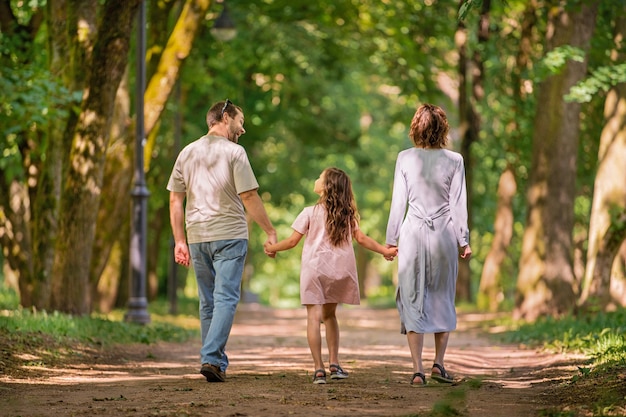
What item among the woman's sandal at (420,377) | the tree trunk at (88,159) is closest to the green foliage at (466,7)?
the woman's sandal at (420,377)

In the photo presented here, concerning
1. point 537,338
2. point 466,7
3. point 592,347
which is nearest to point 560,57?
point 537,338

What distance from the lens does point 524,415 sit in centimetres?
750

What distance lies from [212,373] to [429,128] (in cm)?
267

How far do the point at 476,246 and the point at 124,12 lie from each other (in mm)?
27127

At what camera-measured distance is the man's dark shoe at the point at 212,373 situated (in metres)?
9.22

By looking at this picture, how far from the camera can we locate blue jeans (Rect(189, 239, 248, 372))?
9250 mm

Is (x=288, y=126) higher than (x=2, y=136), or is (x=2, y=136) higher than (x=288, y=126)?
(x=288, y=126)

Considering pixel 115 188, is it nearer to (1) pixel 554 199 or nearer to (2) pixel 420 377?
(1) pixel 554 199

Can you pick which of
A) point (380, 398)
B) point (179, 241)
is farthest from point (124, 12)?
point (380, 398)

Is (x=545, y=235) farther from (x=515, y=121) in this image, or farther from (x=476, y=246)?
(x=476, y=246)

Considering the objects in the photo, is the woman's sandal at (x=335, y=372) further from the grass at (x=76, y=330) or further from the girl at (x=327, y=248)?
the grass at (x=76, y=330)

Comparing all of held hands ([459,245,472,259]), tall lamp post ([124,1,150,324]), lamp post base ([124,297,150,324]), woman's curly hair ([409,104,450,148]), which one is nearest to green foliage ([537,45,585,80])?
tall lamp post ([124,1,150,324])

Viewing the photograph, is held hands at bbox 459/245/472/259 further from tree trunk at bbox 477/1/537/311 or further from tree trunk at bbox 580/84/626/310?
tree trunk at bbox 477/1/537/311

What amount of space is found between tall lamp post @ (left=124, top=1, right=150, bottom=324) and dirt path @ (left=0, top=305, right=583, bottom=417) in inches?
78.5
